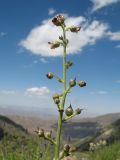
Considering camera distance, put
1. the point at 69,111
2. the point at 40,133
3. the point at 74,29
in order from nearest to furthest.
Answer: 1. the point at 69,111
2. the point at 40,133
3. the point at 74,29

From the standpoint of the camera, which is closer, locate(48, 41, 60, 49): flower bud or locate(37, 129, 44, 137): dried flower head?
locate(37, 129, 44, 137): dried flower head

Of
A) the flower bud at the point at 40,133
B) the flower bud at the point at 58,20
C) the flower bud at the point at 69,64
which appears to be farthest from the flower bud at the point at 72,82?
the flower bud at the point at 58,20

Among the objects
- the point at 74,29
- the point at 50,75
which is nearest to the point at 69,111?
the point at 50,75

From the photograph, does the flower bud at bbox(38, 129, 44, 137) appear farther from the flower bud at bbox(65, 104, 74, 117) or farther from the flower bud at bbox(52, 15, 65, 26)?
the flower bud at bbox(52, 15, 65, 26)

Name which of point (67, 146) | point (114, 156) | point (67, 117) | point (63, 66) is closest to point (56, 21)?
point (63, 66)

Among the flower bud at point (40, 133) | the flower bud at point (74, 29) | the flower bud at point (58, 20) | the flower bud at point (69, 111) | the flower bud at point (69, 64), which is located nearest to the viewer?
the flower bud at point (69, 111)

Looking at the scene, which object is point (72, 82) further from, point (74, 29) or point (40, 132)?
point (74, 29)

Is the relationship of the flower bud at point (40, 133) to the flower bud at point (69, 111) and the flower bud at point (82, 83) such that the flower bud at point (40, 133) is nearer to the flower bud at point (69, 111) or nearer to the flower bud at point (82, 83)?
the flower bud at point (69, 111)

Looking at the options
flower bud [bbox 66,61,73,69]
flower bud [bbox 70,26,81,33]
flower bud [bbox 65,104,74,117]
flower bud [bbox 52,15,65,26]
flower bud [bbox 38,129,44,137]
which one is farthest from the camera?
flower bud [bbox 70,26,81,33]

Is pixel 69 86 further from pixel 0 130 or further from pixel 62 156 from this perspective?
pixel 0 130

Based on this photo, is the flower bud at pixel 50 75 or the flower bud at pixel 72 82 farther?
the flower bud at pixel 50 75

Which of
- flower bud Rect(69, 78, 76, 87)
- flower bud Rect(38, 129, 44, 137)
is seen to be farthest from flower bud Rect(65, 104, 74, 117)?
flower bud Rect(38, 129, 44, 137)
